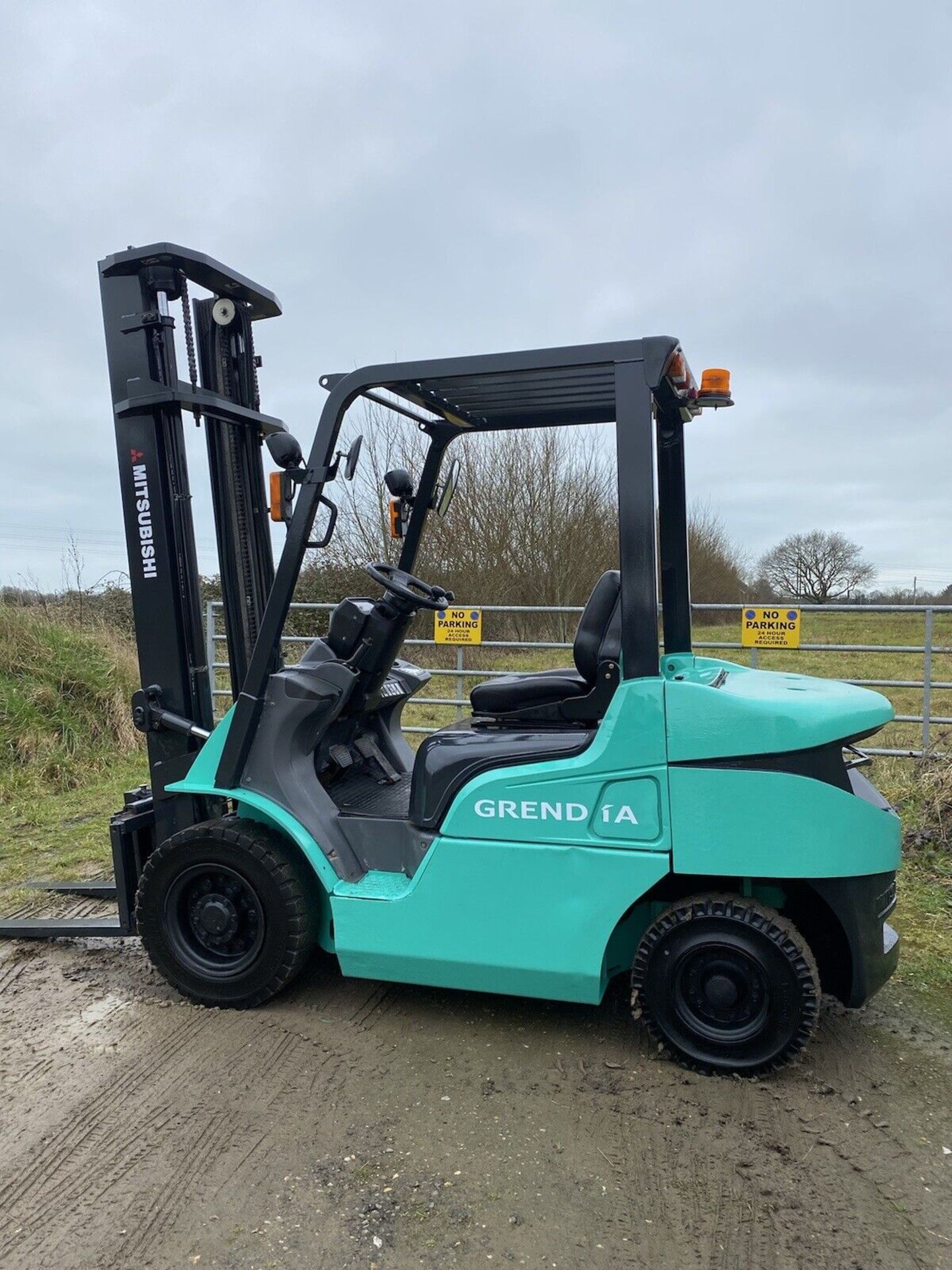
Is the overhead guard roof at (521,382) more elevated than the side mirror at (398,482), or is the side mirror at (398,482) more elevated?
the overhead guard roof at (521,382)

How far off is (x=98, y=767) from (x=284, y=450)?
20.1ft

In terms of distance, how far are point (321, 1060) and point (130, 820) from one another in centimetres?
148

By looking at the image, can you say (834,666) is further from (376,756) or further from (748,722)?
(748,722)

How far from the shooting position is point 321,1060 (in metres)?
3.45

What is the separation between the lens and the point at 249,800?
3787mm

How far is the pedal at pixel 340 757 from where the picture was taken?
4.19 metres

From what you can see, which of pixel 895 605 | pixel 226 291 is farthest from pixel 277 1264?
pixel 895 605

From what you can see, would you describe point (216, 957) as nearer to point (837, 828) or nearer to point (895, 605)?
point (837, 828)

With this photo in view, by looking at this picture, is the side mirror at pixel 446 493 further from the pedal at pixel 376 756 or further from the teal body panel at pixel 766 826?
the teal body panel at pixel 766 826

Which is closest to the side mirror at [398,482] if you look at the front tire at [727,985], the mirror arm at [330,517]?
the mirror arm at [330,517]

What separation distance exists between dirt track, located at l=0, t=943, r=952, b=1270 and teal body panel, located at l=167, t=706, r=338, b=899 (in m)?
0.67

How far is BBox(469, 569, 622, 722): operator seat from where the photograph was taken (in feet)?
11.9

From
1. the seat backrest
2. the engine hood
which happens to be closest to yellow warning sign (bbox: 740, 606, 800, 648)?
the seat backrest

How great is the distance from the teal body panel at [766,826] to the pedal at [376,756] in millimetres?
1692
